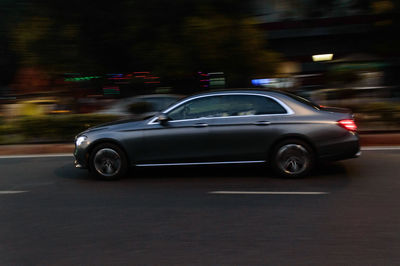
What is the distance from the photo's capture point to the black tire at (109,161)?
24.7 feet

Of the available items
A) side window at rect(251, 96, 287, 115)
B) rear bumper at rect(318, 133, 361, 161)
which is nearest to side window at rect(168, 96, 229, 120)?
side window at rect(251, 96, 287, 115)

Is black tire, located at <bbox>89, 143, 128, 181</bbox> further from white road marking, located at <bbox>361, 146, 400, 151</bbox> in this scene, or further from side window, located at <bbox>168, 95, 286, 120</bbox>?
white road marking, located at <bbox>361, 146, 400, 151</bbox>

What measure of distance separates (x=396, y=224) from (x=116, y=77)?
10813 millimetres

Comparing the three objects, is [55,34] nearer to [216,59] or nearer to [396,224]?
[216,59]

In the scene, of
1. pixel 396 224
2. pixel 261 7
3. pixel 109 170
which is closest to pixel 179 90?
pixel 261 7

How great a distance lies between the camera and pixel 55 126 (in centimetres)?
1162

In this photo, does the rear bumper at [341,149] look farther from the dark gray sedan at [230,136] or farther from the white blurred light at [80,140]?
the white blurred light at [80,140]

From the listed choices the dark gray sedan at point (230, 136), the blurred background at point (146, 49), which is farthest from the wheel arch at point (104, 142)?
the blurred background at point (146, 49)

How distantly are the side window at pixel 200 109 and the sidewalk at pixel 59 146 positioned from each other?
4271 mm

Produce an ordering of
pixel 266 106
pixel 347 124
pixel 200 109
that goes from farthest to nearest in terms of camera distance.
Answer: pixel 200 109, pixel 266 106, pixel 347 124

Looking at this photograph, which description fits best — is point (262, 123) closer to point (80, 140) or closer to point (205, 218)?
point (205, 218)

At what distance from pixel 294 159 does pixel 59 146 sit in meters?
6.32

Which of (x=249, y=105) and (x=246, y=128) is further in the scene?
(x=249, y=105)

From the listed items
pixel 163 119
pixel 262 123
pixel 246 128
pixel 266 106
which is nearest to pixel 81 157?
pixel 163 119
